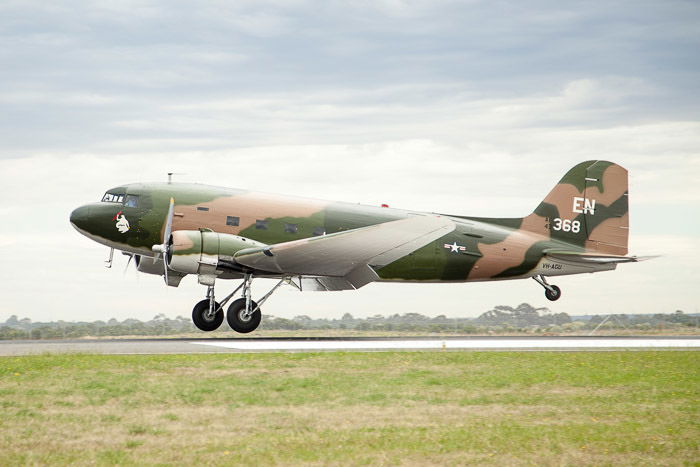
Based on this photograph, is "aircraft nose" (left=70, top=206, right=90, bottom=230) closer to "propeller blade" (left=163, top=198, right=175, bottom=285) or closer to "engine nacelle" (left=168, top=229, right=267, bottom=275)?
"propeller blade" (left=163, top=198, right=175, bottom=285)

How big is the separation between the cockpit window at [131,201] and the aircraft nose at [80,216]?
54.8 inches

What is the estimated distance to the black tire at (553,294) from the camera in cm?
3316

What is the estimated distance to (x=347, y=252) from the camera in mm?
26984

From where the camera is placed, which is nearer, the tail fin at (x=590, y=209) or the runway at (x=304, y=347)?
the runway at (x=304, y=347)

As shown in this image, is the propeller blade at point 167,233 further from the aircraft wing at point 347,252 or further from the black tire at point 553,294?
the black tire at point 553,294

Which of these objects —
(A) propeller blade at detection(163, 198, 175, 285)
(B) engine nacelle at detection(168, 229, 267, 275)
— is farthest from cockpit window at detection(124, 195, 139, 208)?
(B) engine nacelle at detection(168, 229, 267, 275)

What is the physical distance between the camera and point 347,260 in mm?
27406

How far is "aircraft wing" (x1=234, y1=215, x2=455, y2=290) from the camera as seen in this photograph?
2613 cm

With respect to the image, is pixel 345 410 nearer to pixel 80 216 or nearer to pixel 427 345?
pixel 427 345

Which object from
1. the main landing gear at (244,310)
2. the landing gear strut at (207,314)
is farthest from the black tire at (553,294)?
the landing gear strut at (207,314)

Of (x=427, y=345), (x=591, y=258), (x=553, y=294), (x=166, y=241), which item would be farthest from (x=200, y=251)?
(x=591, y=258)

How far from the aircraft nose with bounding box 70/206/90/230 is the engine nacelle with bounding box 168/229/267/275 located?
428 centimetres

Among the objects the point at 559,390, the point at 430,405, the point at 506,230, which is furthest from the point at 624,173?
the point at 430,405

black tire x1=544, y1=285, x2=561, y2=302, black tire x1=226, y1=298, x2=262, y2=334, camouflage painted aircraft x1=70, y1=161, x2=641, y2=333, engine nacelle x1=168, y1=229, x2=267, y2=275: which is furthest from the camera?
black tire x1=544, y1=285, x2=561, y2=302
